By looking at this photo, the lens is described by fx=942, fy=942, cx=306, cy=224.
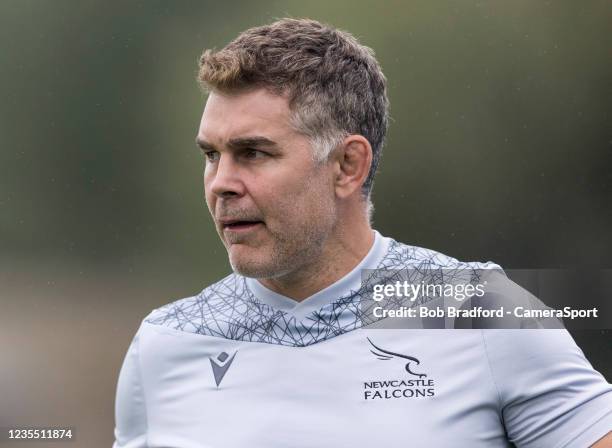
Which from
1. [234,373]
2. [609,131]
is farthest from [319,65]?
[609,131]

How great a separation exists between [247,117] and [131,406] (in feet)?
2.36

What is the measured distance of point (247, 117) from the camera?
6.37 ft

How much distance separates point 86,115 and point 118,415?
222 cm

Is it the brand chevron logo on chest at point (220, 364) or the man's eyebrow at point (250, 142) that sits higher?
the man's eyebrow at point (250, 142)

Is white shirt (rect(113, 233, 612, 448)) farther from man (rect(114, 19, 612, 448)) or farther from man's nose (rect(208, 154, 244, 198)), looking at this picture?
man's nose (rect(208, 154, 244, 198))

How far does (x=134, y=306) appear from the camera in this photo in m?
3.99

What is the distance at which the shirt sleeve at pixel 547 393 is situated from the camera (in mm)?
1841

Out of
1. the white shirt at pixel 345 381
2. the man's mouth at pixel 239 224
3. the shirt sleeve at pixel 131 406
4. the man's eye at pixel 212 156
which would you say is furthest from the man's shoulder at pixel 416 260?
the shirt sleeve at pixel 131 406

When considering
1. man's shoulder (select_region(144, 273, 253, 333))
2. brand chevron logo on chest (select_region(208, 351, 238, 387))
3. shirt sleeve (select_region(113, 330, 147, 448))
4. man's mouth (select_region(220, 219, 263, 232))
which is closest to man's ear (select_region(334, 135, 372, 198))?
man's mouth (select_region(220, 219, 263, 232))

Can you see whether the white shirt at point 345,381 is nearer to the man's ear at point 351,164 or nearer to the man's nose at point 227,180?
the man's ear at point 351,164

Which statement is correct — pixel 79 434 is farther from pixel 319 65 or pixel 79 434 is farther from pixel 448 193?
pixel 319 65

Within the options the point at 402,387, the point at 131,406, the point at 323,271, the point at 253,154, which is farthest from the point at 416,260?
the point at 131,406

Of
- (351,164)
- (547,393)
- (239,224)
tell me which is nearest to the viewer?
(547,393)

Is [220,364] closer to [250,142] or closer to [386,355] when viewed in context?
[386,355]
